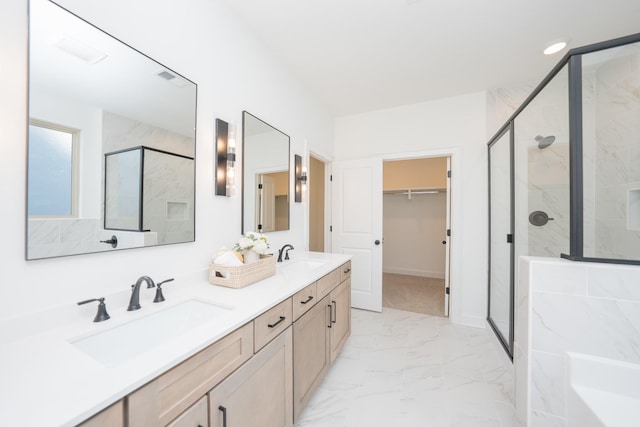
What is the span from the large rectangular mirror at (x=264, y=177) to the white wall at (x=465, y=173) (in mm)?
1830

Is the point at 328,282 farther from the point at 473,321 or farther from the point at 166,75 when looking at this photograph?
the point at 473,321

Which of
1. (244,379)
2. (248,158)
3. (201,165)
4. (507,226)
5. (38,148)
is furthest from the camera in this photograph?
(507,226)

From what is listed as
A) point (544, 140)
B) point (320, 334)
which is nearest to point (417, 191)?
point (544, 140)

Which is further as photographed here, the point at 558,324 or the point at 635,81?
the point at 635,81

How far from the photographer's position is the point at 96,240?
109 centimetres

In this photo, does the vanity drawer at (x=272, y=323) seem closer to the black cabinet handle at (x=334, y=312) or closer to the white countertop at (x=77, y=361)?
the white countertop at (x=77, y=361)

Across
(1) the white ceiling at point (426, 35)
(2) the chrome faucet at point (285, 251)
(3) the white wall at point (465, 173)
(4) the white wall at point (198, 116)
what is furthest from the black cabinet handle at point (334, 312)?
(1) the white ceiling at point (426, 35)

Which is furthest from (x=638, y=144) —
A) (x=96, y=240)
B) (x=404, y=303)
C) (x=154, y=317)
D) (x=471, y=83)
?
(x=96, y=240)

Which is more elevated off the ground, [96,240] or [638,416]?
[96,240]

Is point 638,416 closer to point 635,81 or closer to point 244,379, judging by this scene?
point 244,379

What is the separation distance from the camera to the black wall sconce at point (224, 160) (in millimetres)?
1673

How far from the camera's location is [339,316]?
2146 mm

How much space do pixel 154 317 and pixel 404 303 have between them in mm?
3264

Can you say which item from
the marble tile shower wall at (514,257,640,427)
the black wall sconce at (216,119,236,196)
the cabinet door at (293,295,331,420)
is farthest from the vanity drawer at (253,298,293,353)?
the marble tile shower wall at (514,257,640,427)
